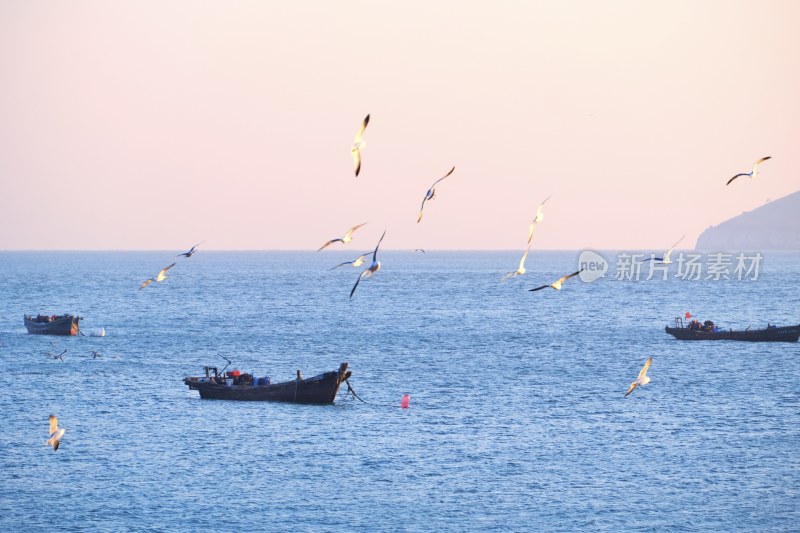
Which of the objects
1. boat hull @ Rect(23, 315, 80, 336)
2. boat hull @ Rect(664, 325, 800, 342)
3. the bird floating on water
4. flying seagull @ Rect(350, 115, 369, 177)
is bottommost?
the bird floating on water

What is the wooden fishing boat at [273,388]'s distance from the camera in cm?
6562

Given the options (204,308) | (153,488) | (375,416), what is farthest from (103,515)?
(204,308)

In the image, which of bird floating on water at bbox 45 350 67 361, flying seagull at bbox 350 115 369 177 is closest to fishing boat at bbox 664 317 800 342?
bird floating on water at bbox 45 350 67 361

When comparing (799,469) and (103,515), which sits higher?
(799,469)

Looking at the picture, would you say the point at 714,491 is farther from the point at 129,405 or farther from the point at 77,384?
the point at 77,384

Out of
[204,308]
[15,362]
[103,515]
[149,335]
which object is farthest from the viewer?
[204,308]

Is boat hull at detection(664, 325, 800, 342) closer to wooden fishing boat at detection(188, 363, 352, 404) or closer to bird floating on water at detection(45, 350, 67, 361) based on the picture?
wooden fishing boat at detection(188, 363, 352, 404)

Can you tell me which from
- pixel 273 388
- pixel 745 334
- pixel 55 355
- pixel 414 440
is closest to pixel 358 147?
pixel 414 440

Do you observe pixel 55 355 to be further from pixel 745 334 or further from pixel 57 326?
pixel 745 334

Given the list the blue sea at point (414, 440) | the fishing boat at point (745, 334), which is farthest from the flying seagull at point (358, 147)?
the fishing boat at point (745, 334)

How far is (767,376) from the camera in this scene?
257 feet

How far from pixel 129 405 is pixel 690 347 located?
188ft

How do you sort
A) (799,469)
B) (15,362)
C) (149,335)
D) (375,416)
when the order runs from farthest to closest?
(149,335)
(15,362)
(375,416)
(799,469)

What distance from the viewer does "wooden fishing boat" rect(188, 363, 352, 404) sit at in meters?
65.6
